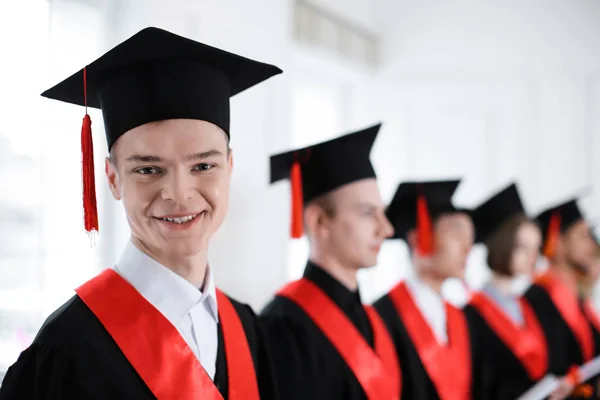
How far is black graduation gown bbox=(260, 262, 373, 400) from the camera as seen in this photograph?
1578 mm

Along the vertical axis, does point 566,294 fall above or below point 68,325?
below

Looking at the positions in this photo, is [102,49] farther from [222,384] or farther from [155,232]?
[222,384]

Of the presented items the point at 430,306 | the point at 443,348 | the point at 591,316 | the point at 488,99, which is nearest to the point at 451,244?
the point at 430,306

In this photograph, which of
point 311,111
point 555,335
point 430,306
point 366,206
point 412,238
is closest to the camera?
point 366,206

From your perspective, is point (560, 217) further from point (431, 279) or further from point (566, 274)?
point (431, 279)

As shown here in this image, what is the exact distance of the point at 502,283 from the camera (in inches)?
114

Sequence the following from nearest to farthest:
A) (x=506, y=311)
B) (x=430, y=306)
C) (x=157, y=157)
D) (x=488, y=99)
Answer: (x=157, y=157) < (x=430, y=306) < (x=506, y=311) < (x=488, y=99)

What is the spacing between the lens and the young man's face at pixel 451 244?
99.9 inches

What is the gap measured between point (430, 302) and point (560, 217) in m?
1.36

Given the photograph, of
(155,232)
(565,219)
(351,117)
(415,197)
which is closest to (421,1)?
(351,117)

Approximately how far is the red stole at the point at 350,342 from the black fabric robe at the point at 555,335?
1.36 metres

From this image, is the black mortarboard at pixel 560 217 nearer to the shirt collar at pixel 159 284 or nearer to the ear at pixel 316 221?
the ear at pixel 316 221

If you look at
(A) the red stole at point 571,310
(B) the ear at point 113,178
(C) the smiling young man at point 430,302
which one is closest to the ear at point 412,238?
(C) the smiling young man at point 430,302

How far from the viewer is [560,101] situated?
196 inches
